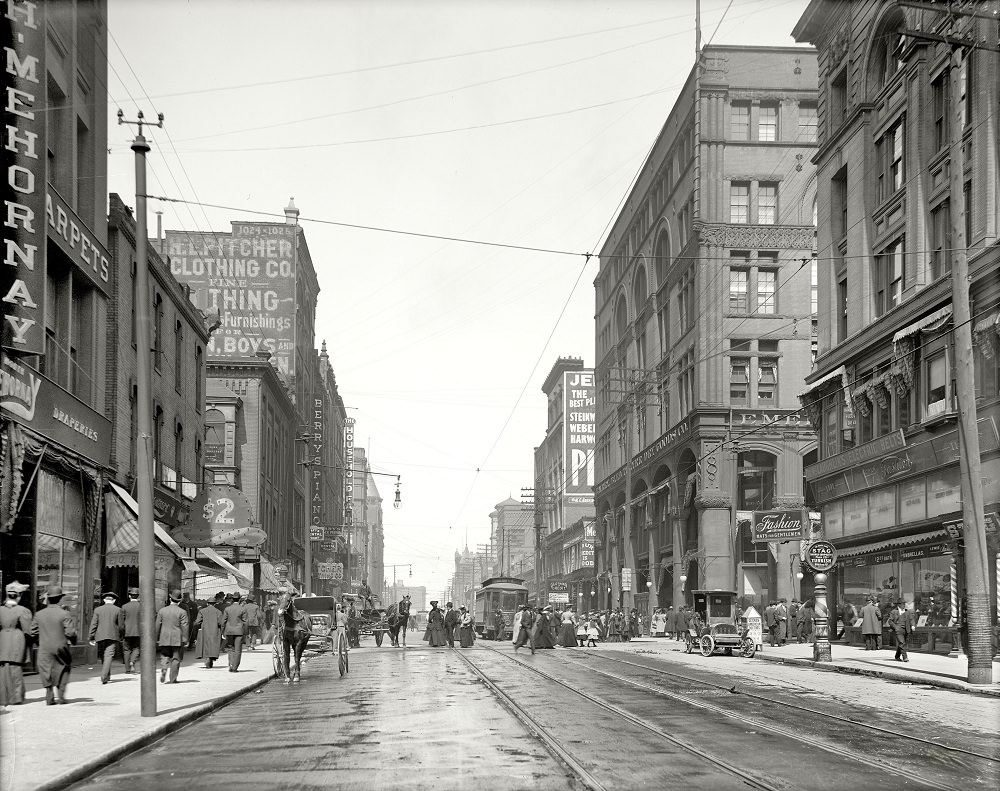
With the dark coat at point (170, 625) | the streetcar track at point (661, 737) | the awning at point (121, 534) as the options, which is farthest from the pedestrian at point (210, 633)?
the streetcar track at point (661, 737)

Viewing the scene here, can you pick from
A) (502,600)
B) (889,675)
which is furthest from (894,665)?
(502,600)

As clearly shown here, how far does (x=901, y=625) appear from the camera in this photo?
30000mm

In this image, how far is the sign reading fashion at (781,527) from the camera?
37719 mm

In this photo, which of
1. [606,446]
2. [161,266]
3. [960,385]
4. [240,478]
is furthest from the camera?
[606,446]

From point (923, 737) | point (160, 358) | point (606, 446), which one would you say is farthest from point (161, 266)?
point (606, 446)

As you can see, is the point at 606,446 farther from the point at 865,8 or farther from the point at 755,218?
the point at 865,8

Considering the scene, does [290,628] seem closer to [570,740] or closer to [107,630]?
[107,630]

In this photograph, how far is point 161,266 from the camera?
3388cm

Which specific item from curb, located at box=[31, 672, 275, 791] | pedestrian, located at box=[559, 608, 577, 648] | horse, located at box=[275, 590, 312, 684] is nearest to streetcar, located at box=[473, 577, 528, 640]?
pedestrian, located at box=[559, 608, 577, 648]

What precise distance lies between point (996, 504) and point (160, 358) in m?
23.4

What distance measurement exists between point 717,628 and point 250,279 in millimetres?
40453

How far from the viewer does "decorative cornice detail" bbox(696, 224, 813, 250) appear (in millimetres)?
58406

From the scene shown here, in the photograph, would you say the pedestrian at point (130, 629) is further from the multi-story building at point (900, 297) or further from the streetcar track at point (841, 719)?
the multi-story building at point (900, 297)

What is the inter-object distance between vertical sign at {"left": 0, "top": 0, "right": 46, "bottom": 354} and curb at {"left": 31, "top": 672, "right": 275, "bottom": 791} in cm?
742
